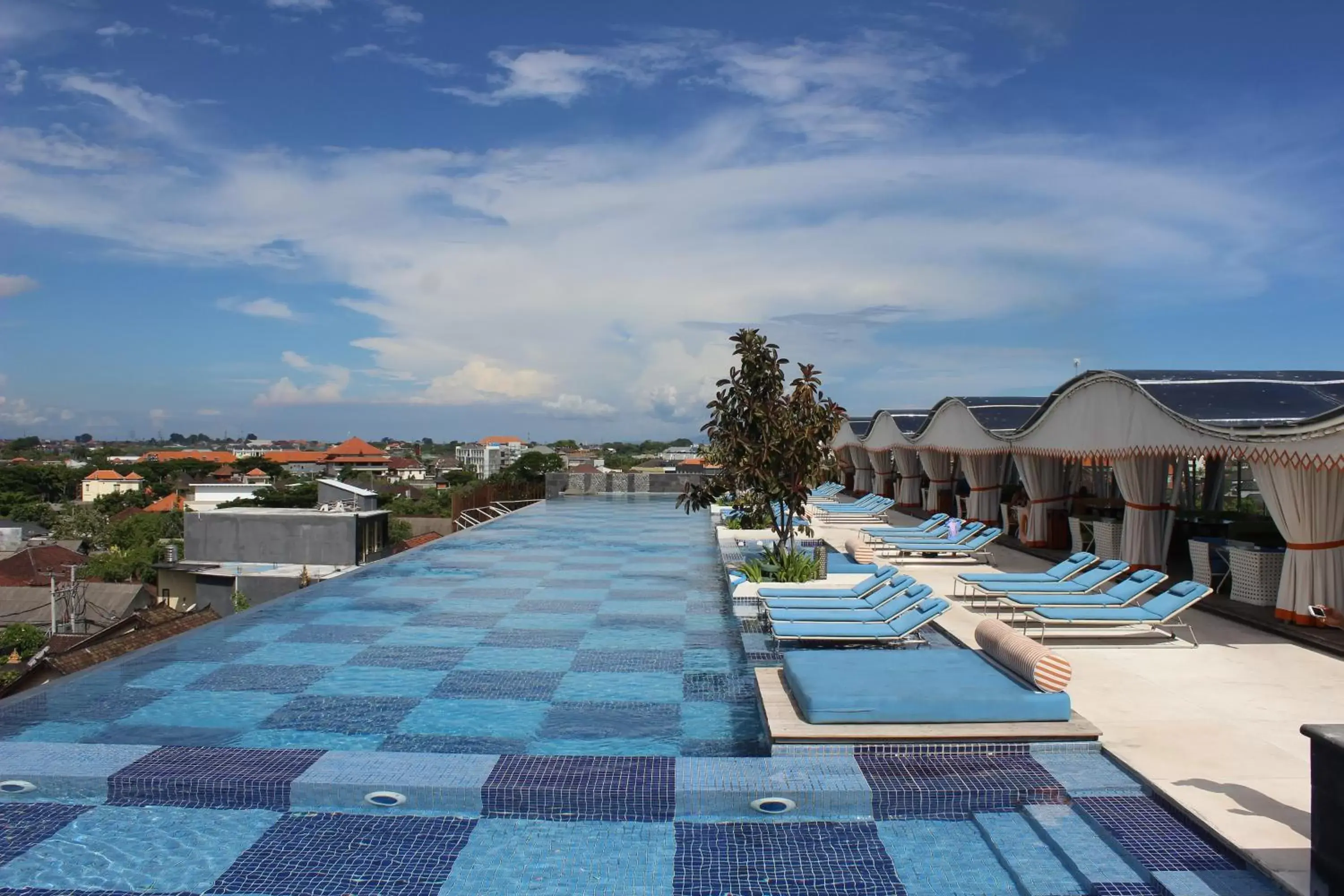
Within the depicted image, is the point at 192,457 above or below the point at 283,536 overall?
above

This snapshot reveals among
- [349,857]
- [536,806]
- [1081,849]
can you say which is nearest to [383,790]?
[349,857]

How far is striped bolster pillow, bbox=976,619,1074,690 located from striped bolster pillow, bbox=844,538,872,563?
18.4ft

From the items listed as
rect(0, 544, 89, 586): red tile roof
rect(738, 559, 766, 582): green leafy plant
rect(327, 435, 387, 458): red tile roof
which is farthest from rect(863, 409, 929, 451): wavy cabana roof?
rect(327, 435, 387, 458): red tile roof

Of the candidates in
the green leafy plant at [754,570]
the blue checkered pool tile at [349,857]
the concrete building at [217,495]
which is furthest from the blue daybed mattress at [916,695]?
the concrete building at [217,495]

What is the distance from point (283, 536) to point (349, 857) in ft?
59.0

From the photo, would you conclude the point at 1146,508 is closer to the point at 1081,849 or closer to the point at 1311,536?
the point at 1311,536

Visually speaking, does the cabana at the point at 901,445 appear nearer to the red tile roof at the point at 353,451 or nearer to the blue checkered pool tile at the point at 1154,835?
the blue checkered pool tile at the point at 1154,835

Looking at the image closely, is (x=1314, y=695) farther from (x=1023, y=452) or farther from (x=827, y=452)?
(x=1023, y=452)

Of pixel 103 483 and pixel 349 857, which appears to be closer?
pixel 349 857

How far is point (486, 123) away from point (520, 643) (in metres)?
13.2

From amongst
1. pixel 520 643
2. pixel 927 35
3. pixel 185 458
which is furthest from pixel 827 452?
pixel 185 458

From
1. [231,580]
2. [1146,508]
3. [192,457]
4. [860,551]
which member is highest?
[1146,508]

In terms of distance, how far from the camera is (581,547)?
54.6 ft

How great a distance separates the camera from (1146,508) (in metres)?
10.4
